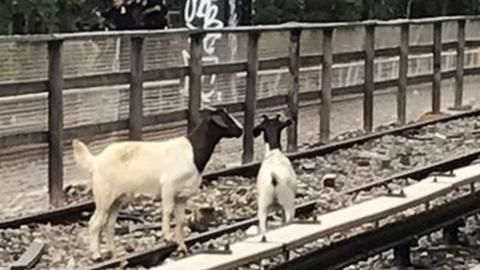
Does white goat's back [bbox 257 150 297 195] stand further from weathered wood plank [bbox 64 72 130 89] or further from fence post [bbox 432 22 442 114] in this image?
fence post [bbox 432 22 442 114]

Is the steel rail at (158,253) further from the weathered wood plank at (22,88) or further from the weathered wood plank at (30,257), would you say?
the weathered wood plank at (22,88)

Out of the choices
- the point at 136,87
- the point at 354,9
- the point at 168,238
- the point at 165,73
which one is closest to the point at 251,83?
the point at 165,73

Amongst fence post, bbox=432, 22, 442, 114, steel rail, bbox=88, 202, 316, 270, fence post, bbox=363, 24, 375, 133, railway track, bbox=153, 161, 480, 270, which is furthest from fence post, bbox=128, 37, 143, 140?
fence post, bbox=432, 22, 442, 114

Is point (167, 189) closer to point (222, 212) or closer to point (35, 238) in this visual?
point (35, 238)

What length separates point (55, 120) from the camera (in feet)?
37.2

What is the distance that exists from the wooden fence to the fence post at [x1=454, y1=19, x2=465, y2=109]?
2 cm

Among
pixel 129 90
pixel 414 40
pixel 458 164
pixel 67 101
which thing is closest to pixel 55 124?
pixel 67 101

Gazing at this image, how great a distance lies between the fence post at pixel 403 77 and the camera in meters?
19.2

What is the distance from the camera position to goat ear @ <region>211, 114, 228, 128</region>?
374 inches

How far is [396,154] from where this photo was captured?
1593cm

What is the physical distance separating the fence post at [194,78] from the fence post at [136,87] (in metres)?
1.04

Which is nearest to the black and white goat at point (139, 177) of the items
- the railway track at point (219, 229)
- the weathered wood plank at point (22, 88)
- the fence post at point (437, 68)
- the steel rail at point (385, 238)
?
the railway track at point (219, 229)

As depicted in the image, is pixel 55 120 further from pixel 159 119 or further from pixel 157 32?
pixel 157 32

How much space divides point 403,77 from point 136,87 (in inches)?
292
